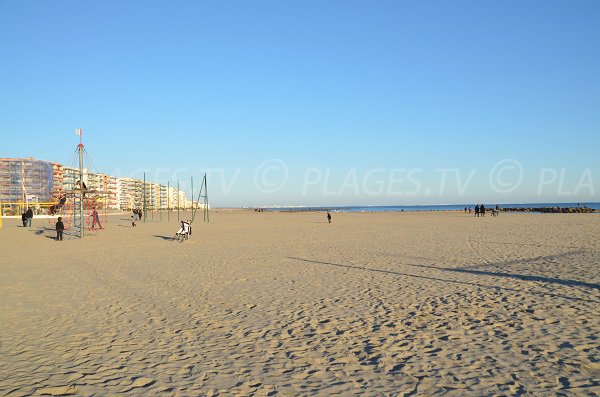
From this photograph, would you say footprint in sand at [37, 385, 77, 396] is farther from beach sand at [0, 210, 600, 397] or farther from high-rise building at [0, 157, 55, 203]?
high-rise building at [0, 157, 55, 203]

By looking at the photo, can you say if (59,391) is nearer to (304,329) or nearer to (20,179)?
(304,329)

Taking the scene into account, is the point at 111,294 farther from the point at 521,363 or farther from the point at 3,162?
the point at 3,162

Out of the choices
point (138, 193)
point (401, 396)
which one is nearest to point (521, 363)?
point (401, 396)

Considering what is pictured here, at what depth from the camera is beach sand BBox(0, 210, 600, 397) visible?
4488mm

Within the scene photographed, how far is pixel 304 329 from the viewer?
639 centimetres

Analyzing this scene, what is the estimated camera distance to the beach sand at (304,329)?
177 inches

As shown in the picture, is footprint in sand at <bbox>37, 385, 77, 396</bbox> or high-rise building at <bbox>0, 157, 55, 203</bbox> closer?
footprint in sand at <bbox>37, 385, 77, 396</bbox>

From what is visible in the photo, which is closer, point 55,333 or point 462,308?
point 55,333

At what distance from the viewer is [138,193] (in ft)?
604

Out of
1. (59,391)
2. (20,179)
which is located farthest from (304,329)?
(20,179)

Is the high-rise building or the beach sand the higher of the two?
the high-rise building

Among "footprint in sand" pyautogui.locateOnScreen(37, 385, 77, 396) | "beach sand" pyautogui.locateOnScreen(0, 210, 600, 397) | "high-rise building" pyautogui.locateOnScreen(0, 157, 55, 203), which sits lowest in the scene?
"footprint in sand" pyautogui.locateOnScreen(37, 385, 77, 396)

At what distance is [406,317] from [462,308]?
1.24 meters

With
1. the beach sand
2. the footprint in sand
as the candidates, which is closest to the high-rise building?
the beach sand
